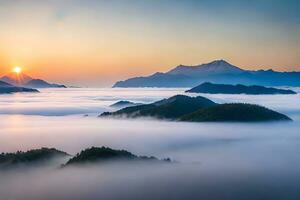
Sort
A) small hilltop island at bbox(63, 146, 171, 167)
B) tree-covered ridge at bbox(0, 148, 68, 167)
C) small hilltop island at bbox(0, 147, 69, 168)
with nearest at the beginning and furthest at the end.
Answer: small hilltop island at bbox(63, 146, 171, 167) < small hilltop island at bbox(0, 147, 69, 168) < tree-covered ridge at bbox(0, 148, 68, 167)

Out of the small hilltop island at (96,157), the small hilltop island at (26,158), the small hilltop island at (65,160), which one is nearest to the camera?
the small hilltop island at (96,157)

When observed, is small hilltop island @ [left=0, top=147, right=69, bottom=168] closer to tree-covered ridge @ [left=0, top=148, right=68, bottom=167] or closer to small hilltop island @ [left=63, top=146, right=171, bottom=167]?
tree-covered ridge @ [left=0, top=148, right=68, bottom=167]

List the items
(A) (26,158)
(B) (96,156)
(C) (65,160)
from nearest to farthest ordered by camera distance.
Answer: (B) (96,156) → (A) (26,158) → (C) (65,160)

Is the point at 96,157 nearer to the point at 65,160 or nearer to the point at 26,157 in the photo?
the point at 65,160

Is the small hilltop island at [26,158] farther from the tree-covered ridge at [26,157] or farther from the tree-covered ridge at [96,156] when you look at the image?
the tree-covered ridge at [96,156]

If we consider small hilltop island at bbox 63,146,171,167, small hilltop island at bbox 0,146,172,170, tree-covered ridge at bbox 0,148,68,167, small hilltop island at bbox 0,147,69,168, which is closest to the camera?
small hilltop island at bbox 63,146,171,167

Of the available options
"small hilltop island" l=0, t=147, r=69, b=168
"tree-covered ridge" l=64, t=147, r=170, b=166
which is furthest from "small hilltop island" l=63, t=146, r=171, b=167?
"small hilltop island" l=0, t=147, r=69, b=168

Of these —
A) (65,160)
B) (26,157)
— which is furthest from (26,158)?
(65,160)

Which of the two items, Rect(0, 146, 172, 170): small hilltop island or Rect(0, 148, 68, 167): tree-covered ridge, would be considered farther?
Rect(0, 148, 68, 167): tree-covered ridge

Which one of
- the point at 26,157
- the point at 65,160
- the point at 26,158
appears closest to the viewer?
the point at 26,158

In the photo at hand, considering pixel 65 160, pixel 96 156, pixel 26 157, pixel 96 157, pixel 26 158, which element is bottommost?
pixel 65 160

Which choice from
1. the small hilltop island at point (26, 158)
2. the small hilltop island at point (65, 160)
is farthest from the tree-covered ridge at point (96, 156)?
the small hilltop island at point (26, 158)
